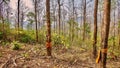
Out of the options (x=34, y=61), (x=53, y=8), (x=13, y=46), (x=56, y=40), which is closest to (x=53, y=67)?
(x=34, y=61)

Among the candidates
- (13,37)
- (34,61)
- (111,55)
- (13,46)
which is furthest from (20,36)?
(34,61)

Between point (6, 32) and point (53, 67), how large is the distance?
49.1 feet

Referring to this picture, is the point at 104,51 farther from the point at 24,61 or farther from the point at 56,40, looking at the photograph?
the point at 56,40

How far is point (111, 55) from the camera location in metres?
17.0

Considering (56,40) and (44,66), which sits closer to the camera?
(44,66)

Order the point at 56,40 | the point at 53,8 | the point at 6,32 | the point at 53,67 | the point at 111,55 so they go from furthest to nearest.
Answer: the point at 53,8
the point at 6,32
the point at 56,40
the point at 111,55
the point at 53,67


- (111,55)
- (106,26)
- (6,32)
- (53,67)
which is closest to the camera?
(106,26)

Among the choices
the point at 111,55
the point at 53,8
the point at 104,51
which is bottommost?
the point at 111,55

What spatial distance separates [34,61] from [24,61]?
0.51 meters

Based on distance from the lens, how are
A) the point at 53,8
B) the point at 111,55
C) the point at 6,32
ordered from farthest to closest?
the point at 53,8 → the point at 6,32 → the point at 111,55

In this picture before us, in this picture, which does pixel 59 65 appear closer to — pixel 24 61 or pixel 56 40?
pixel 24 61

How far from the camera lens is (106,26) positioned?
7.87m

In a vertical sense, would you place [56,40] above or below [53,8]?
below

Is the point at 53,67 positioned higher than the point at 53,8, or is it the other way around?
the point at 53,8
